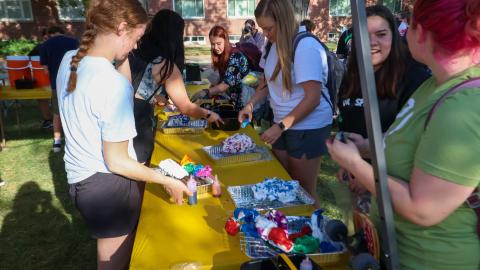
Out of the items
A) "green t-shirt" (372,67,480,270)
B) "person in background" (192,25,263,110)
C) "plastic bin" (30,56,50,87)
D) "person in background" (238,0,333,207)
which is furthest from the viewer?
"plastic bin" (30,56,50,87)

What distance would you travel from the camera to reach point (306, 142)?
2.21 meters

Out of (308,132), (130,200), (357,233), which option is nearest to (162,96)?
(308,132)

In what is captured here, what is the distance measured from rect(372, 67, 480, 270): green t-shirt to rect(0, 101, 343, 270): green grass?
1.21 meters

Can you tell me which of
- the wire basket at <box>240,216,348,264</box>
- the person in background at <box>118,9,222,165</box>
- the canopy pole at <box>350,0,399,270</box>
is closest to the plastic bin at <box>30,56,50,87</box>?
the person in background at <box>118,9,222,165</box>

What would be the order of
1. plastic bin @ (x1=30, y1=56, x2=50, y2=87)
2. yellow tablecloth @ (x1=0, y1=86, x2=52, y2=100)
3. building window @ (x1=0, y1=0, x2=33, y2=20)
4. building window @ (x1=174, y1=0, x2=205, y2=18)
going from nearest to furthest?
yellow tablecloth @ (x1=0, y1=86, x2=52, y2=100), plastic bin @ (x1=30, y1=56, x2=50, y2=87), building window @ (x1=0, y1=0, x2=33, y2=20), building window @ (x1=174, y1=0, x2=205, y2=18)

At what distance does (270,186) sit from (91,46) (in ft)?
3.06

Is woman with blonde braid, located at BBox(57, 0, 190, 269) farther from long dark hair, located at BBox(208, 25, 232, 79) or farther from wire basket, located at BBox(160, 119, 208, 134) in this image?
long dark hair, located at BBox(208, 25, 232, 79)

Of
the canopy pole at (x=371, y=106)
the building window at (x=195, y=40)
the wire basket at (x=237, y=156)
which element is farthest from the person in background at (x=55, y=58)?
the building window at (x=195, y=40)

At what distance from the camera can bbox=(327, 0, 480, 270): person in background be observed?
0.78m

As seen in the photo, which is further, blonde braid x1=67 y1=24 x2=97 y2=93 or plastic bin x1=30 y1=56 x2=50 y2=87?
plastic bin x1=30 y1=56 x2=50 y2=87

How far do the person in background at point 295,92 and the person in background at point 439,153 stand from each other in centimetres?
97

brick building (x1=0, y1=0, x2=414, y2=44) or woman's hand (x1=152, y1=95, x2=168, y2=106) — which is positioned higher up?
brick building (x1=0, y1=0, x2=414, y2=44)

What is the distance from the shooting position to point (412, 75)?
1.60 m

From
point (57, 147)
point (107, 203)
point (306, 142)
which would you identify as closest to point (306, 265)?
point (107, 203)
